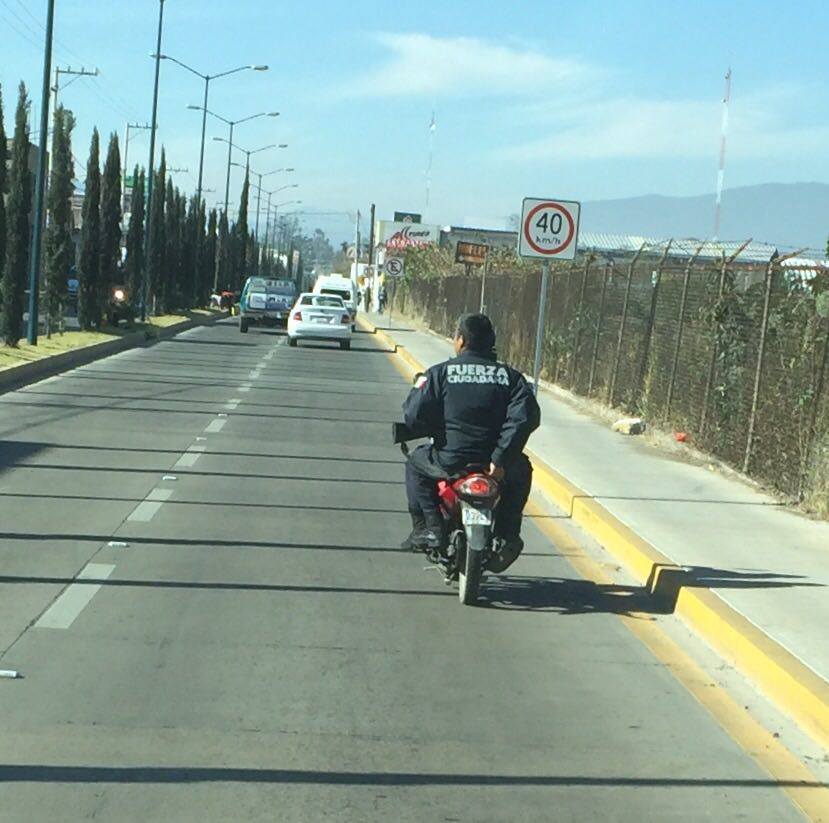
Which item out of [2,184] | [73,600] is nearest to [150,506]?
[73,600]

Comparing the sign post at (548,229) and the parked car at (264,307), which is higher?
the sign post at (548,229)

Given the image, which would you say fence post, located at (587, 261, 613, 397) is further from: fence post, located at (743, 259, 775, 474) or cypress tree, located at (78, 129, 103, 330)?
cypress tree, located at (78, 129, 103, 330)

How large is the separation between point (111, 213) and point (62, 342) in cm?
1009

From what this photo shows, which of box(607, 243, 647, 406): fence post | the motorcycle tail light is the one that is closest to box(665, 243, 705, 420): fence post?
box(607, 243, 647, 406): fence post

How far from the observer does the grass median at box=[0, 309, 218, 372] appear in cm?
→ 2778

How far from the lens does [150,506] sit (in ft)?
40.2

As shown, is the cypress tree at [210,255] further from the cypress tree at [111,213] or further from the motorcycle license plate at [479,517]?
the motorcycle license plate at [479,517]

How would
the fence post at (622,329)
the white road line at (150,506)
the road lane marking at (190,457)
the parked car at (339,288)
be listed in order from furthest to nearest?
the parked car at (339,288), the fence post at (622,329), the road lane marking at (190,457), the white road line at (150,506)

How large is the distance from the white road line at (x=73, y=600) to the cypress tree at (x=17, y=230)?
22.3 metres

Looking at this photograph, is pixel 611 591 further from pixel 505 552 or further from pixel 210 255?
pixel 210 255

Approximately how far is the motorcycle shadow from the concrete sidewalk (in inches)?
13.9

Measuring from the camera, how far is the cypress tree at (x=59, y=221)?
3778 cm

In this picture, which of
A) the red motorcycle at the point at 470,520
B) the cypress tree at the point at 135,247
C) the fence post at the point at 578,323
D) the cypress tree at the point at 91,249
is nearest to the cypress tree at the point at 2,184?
the cypress tree at the point at 91,249

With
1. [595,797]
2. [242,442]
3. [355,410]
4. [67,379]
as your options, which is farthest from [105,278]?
[595,797]
